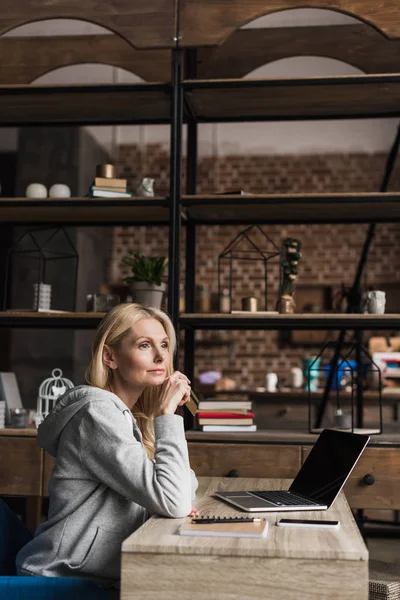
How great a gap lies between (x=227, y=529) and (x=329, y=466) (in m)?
0.57

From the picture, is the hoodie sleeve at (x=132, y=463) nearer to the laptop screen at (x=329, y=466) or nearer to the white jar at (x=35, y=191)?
the laptop screen at (x=329, y=466)

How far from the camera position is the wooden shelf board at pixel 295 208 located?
3250 millimetres

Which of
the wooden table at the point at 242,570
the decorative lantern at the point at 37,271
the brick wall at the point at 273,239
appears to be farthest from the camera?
the brick wall at the point at 273,239

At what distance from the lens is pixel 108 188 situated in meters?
3.47

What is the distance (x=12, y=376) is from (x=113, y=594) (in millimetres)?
2318

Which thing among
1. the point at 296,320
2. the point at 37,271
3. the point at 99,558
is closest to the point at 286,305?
the point at 296,320

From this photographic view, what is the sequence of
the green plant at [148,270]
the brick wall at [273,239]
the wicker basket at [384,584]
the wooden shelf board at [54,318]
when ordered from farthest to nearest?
1. the brick wall at [273,239]
2. the green plant at [148,270]
3. the wooden shelf board at [54,318]
4. the wicker basket at [384,584]

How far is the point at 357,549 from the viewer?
150cm

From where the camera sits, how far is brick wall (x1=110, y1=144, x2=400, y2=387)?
8.05 m

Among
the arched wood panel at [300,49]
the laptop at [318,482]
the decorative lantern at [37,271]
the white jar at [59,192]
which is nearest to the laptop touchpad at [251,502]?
the laptop at [318,482]

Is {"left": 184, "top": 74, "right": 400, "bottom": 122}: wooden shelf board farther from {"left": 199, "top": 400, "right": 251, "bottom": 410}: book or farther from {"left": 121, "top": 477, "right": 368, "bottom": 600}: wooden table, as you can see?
{"left": 121, "top": 477, "right": 368, "bottom": 600}: wooden table

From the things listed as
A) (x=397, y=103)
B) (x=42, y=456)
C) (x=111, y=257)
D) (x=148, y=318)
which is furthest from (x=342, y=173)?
(x=148, y=318)

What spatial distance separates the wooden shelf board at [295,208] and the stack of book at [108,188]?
32 centimetres

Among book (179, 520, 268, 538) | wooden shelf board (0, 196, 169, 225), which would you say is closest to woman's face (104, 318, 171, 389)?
book (179, 520, 268, 538)
